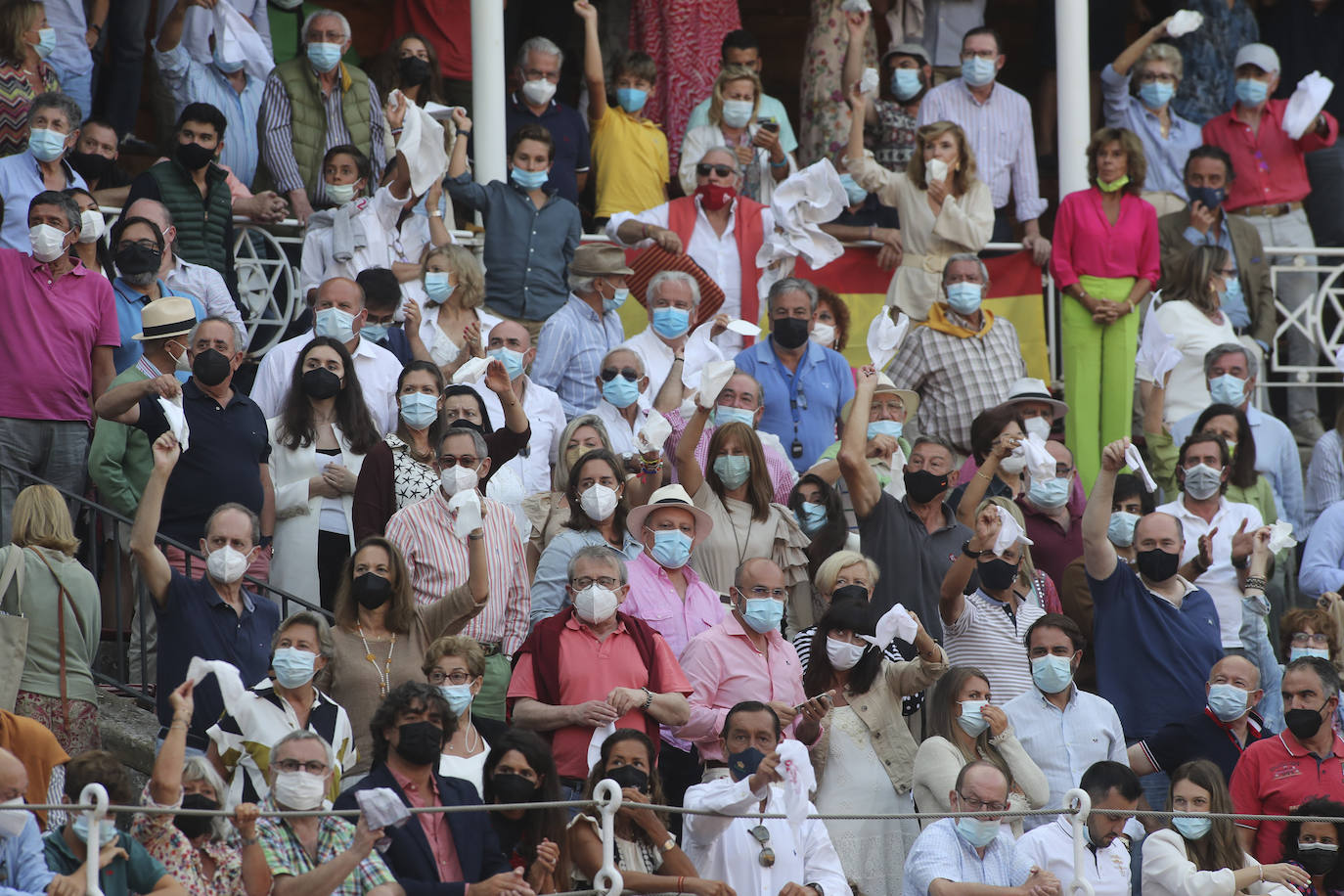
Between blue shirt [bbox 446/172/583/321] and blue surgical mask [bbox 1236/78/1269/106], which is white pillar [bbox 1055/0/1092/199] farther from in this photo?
blue shirt [bbox 446/172/583/321]

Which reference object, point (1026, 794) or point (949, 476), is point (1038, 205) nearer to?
point (949, 476)

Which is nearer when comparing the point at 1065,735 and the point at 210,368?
the point at 1065,735

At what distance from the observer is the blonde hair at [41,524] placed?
30.5 ft

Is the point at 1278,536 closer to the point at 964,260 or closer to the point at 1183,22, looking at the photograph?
the point at 964,260

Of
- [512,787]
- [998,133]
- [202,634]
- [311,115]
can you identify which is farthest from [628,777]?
[998,133]

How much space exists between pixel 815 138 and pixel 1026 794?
6.07 m

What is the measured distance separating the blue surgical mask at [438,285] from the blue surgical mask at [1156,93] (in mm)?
5106

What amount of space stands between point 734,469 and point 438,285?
220cm

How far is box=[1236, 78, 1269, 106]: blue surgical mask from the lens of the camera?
574 inches

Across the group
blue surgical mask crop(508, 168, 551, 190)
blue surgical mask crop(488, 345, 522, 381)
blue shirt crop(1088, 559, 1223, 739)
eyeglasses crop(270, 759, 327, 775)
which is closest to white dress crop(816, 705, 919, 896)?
blue shirt crop(1088, 559, 1223, 739)

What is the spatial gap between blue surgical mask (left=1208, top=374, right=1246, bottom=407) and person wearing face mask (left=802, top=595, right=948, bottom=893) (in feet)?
11.9

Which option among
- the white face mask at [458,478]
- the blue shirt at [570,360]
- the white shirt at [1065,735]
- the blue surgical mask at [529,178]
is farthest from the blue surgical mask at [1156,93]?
the white face mask at [458,478]

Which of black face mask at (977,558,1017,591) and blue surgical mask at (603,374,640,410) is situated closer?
black face mask at (977,558,1017,591)

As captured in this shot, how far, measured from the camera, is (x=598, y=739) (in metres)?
8.83
